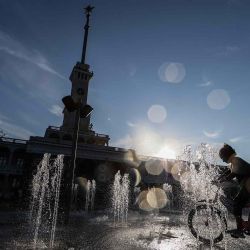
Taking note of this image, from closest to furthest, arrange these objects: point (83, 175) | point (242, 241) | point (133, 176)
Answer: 1. point (242, 241)
2. point (83, 175)
3. point (133, 176)

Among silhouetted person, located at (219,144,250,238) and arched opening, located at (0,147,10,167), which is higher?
arched opening, located at (0,147,10,167)

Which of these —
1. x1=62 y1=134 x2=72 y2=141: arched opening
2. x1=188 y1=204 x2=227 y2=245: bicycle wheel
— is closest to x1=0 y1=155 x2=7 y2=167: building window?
x1=62 y1=134 x2=72 y2=141: arched opening

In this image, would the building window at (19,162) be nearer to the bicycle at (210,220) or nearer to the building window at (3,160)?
the building window at (3,160)

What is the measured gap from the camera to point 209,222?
588 centimetres

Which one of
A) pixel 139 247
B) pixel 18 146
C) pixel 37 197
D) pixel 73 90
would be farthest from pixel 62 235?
pixel 73 90

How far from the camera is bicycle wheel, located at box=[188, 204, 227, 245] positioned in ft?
19.2

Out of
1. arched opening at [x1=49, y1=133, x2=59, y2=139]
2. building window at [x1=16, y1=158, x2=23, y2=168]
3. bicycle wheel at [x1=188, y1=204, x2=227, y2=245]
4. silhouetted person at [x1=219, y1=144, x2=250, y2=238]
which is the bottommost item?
bicycle wheel at [x1=188, y1=204, x2=227, y2=245]

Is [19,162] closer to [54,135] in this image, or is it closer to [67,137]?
[54,135]

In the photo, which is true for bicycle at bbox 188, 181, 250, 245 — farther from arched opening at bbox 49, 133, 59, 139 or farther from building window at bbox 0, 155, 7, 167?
arched opening at bbox 49, 133, 59, 139

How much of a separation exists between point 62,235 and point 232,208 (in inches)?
156

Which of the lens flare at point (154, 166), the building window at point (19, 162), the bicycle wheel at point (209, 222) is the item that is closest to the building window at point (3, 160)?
the building window at point (19, 162)

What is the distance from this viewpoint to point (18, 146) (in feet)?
144

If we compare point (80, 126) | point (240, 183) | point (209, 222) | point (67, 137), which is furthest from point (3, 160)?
point (240, 183)

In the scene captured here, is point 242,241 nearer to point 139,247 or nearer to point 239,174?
point 239,174
